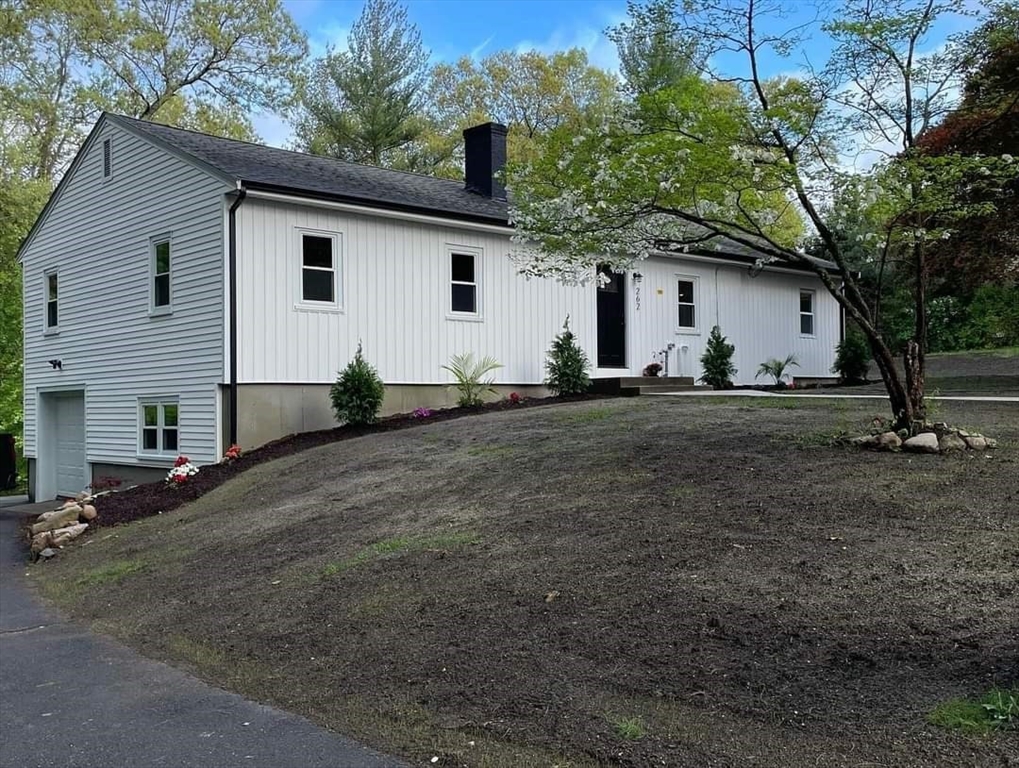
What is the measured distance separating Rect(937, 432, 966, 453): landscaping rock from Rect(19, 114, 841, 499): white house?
32.0ft

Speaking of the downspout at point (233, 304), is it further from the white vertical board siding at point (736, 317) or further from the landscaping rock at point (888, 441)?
the landscaping rock at point (888, 441)

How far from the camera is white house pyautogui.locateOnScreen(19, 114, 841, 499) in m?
14.0

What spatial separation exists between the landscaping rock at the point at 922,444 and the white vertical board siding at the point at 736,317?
1113cm

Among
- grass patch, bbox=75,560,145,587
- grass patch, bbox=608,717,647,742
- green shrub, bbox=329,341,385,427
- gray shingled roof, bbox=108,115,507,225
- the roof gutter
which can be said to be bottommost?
grass patch, bbox=75,560,145,587

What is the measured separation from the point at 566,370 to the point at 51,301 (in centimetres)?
1157

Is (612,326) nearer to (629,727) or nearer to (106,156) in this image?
(106,156)

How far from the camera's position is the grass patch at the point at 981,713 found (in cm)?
336

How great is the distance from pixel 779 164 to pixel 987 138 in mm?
9035

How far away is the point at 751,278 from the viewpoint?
802 inches

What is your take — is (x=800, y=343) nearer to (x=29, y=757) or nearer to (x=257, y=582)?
(x=257, y=582)

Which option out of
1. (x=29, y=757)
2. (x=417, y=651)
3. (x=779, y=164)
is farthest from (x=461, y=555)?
(x=779, y=164)

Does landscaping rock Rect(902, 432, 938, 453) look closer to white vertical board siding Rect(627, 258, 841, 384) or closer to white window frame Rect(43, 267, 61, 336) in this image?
white vertical board siding Rect(627, 258, 841, 384)

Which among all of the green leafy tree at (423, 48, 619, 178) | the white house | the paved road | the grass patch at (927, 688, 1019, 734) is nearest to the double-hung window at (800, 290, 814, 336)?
the white house

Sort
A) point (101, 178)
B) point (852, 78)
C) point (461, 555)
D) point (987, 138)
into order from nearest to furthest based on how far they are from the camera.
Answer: point (461, 555), point (852, 78), point (987, 138), point (101, 178)
